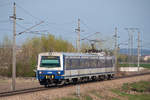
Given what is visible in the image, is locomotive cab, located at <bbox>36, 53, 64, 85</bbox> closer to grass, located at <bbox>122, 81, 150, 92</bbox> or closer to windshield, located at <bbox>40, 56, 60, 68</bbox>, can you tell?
windshield, located at <bbox>40, 56, 60, 68</bbox>

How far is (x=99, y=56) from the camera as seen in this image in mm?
36969

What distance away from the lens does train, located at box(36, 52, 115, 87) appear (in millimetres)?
28166

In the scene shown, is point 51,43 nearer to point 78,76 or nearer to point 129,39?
point 129,39

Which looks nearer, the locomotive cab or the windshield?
the locomotive cab

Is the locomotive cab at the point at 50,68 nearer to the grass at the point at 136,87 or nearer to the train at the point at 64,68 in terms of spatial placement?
the train at the point at 64,68

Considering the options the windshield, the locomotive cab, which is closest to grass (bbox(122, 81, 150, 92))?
the locomotive cab

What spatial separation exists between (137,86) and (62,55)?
38.2 feet

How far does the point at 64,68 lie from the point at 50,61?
52.7 inches

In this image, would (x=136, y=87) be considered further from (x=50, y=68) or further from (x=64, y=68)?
(x=50, y=68)

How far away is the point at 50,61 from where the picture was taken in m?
28.5

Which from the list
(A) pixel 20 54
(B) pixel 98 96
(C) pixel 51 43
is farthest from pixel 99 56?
(C) pixel 51 43

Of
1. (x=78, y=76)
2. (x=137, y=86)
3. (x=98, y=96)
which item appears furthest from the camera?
(x=137, y=86)

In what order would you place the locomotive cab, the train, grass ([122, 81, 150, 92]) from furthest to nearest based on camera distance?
1. grass ([122, 81, 150, 92])
2. the train
3. the locomotive cab

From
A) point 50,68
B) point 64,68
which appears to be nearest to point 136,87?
point 64,68
